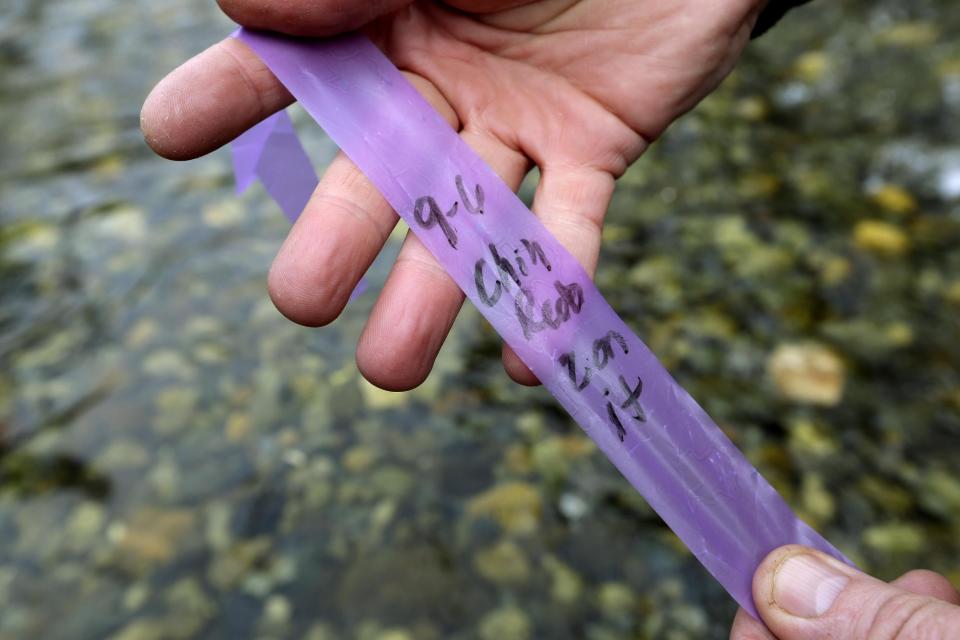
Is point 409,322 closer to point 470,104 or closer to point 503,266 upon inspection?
point 503,266

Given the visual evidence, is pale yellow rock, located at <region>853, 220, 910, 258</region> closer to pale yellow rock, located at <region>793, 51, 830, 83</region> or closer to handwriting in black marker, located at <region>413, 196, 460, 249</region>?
pale yellow rock, located at <region>793, 51, 830, 83</region>

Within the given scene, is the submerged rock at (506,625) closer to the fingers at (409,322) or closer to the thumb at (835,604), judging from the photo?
the thumb at (835,604)

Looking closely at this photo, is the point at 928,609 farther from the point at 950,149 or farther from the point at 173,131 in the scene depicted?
the point at 950,149

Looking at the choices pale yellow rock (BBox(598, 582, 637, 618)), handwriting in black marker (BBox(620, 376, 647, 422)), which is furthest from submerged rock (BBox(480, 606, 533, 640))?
handwriting in black marker (BBox(620, 376, 647, 422))

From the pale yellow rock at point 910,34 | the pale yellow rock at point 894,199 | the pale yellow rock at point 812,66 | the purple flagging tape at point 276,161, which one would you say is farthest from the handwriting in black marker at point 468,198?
the pale yellow rock at point 910,34

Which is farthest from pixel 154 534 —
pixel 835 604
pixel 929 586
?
pixel 929 586

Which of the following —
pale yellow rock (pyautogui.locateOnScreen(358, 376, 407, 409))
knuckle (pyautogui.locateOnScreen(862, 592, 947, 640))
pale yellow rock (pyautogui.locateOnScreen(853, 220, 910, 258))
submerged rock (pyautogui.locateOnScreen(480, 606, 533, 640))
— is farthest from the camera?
pale yellow rock (pyautogui.locateOnScreen(853, 220, 910, 258))
